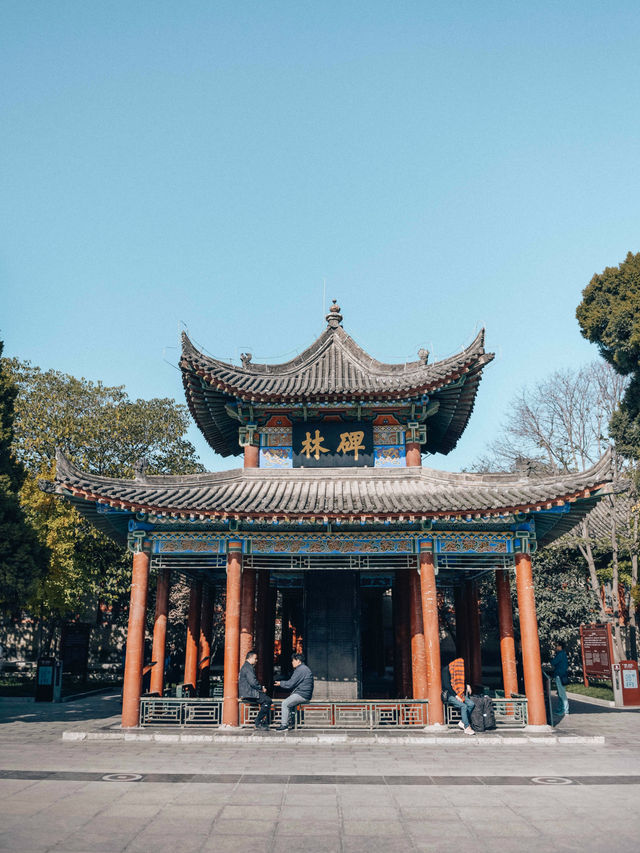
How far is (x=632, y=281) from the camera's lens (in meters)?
24.1

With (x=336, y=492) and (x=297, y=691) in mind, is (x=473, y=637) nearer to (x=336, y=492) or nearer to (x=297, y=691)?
(x=336, y=492)

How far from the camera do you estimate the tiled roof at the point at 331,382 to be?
1681 cm

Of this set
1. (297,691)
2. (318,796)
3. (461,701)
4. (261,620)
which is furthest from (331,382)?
(318,796)

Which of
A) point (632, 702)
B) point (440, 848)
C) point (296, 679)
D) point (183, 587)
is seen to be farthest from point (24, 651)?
point (440, 848)

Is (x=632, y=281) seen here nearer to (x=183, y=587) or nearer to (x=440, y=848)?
(x=440, y=848)

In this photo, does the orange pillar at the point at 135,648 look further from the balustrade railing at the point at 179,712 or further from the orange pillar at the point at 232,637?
the orange pillar at the point at 232,637

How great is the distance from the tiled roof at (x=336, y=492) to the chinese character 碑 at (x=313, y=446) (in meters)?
0.56

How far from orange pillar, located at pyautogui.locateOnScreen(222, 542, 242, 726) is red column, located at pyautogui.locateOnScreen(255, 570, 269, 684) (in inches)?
118

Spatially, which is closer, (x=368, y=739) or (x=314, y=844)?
(x=314, y=844)

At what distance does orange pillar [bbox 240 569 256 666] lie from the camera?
15.6 metres

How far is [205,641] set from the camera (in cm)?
2041

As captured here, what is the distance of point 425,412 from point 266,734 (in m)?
9.37

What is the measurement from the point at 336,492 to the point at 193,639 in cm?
693

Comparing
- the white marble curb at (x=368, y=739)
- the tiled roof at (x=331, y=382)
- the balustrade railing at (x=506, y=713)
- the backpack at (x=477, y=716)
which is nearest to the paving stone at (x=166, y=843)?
the white marble curb at (x=368, y=739)
